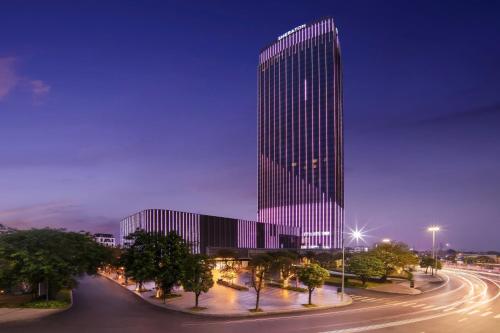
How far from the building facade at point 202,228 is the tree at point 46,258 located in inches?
2500

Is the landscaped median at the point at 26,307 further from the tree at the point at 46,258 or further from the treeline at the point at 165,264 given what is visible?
the treeline at the point at 165,264

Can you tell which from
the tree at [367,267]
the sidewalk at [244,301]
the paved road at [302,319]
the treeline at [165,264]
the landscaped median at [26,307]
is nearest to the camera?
the paved road at [302,319]

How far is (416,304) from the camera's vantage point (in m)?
53.1

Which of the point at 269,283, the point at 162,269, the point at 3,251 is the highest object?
the point at 3,251

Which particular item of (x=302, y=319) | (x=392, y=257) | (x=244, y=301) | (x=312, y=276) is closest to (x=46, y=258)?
(x=244, y=301)

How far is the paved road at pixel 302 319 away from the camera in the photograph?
3650cm

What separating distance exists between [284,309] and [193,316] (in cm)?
1108

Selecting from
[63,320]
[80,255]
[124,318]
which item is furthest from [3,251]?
[124,318]

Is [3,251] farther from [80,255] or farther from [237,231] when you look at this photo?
[237,231]

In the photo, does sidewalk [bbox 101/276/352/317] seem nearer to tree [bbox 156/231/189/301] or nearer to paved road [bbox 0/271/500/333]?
paved road [bbox 0/271/500/333]

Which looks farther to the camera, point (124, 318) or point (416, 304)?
point (416, 304)

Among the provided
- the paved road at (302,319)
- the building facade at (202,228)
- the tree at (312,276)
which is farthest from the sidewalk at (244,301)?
the building facade at (202,228)

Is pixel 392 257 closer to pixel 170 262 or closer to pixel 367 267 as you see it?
pixel 367 267

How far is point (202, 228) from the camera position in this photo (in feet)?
465
